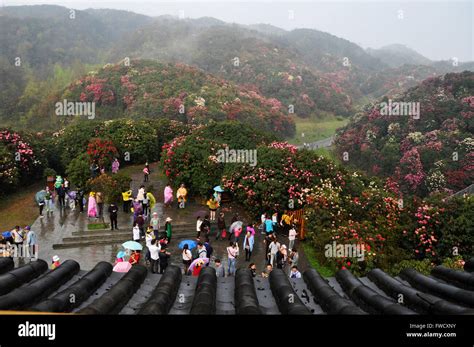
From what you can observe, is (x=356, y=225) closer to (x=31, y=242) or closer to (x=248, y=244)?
(x=248, y=244)

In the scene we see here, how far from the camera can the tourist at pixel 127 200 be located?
1722 cm

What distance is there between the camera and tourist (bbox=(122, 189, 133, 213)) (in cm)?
1722

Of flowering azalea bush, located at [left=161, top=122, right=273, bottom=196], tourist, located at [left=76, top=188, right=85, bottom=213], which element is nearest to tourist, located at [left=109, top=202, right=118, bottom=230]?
tourist, located at [left=76, top=188, right=85, bottom=213]

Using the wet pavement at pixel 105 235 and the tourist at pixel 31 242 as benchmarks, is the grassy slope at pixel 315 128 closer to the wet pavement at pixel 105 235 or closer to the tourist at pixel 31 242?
the wet pavement at pixel 105 235

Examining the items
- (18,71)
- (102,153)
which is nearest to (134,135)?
(102,153)

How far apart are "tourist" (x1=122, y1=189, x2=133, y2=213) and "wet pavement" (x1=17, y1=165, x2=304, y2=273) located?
233 mm

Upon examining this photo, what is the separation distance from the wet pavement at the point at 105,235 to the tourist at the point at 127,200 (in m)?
0.23

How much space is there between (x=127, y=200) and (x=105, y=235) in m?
2.36

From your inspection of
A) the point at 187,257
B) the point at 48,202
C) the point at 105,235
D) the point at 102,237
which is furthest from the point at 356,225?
the point at 48,202

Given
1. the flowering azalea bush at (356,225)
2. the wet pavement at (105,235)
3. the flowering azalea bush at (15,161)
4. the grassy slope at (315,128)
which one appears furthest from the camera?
the grassy slope at (315,128)

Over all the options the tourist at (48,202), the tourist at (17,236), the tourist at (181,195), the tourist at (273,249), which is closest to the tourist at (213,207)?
the tourist at (181,195)

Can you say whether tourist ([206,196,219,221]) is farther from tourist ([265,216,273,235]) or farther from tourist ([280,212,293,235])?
tourist ([265,216,273,235])

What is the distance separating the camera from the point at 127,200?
17.5 metres

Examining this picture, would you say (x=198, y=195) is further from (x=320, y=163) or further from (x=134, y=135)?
(x=134, y=135)
